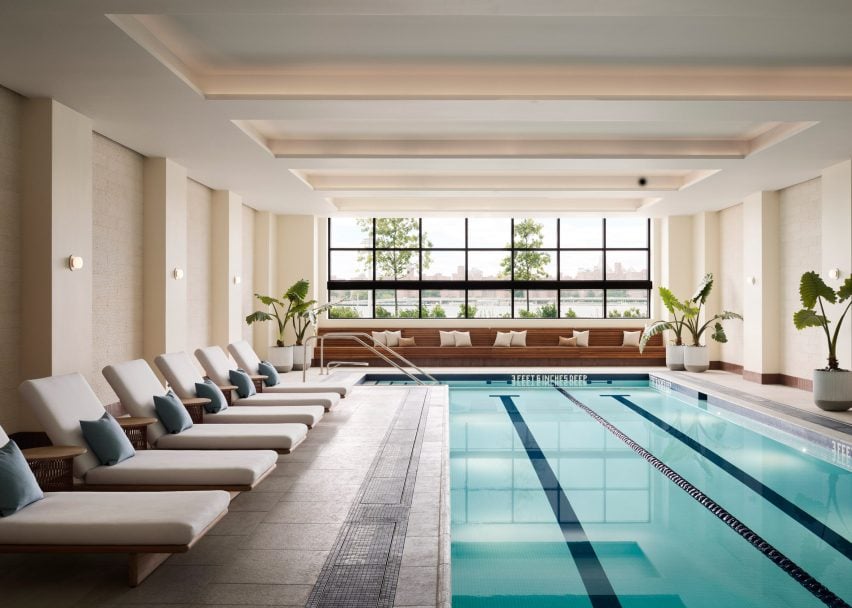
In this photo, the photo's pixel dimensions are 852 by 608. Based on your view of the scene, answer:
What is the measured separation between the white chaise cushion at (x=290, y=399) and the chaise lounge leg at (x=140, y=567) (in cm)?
343

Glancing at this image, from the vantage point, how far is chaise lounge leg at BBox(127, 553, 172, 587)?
2949 millimetres

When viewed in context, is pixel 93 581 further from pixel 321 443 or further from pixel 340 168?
pixel 340 168

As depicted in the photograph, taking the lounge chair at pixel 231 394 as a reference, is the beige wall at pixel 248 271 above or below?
above

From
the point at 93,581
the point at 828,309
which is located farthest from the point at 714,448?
the point at 93,581

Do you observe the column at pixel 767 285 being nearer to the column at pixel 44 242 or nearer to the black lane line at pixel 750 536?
the black lane line at pixel 750 536

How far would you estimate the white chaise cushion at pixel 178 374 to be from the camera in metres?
5.84

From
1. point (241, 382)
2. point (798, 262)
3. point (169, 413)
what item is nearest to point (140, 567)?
point (169, 413)

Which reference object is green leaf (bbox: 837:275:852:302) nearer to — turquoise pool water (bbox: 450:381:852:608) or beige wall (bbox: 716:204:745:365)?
turquoise pool water (bbox: 450:381:852:608)

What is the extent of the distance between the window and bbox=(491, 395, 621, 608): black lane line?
8.62m

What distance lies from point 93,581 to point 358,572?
130cm

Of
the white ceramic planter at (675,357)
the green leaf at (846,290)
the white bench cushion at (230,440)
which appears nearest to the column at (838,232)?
the green leaf at (846,290)

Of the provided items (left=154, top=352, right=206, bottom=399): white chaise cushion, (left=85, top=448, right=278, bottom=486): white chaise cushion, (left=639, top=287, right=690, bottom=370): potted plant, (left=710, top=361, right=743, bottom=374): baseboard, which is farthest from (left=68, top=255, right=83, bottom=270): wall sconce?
(left=710, top=361, right=743, bottom=374): baseboard


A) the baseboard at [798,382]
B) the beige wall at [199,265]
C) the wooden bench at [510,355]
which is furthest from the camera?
the wooden bench at [510,355]

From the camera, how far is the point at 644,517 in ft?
14.8
